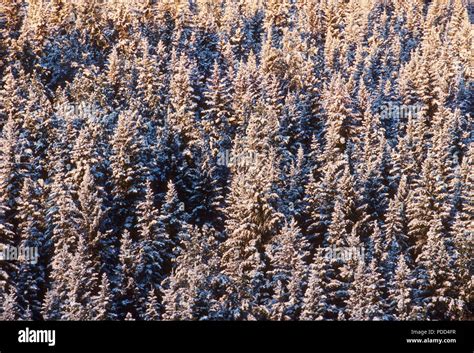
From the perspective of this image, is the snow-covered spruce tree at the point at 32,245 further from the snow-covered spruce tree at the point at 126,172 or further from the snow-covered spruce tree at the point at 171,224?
the snow-covered spruce tree at the point at 171,224

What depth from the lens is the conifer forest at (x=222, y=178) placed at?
44781 mm

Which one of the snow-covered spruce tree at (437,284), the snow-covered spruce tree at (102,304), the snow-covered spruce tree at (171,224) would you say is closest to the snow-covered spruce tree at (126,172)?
the snow-covered spruce tree at (171,224)

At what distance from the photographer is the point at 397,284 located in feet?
149

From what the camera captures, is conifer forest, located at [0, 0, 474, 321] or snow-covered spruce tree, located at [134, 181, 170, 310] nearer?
conifer forest, located at [0, 0, 474, 321]

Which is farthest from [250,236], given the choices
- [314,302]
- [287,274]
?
[314,302]

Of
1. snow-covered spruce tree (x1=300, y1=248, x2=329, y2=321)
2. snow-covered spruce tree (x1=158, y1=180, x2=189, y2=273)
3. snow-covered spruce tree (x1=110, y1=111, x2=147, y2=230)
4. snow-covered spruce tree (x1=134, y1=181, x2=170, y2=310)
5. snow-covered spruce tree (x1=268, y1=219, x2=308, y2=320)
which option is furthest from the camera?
snow-covered spruce tree (x1=110, y1=111, x2=147, y2=230)

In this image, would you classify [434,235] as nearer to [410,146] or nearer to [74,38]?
[410,146]

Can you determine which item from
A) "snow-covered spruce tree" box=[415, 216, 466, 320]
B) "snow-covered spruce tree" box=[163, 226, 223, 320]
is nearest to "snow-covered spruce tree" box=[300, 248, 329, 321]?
"snow-covered spruce tree" box=[163, 226, 223, 320]

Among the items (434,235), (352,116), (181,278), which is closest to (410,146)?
(352,116)

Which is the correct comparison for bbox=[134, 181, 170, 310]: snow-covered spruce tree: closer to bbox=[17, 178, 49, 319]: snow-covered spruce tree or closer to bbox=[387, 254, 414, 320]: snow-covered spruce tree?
Result: bbox=[17, 178, 49, 319]: snow-covered spruce tree

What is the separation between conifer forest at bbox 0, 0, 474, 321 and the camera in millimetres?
44781

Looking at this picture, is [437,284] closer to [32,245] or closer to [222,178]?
[222,178]

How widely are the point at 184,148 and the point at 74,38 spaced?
103ft
